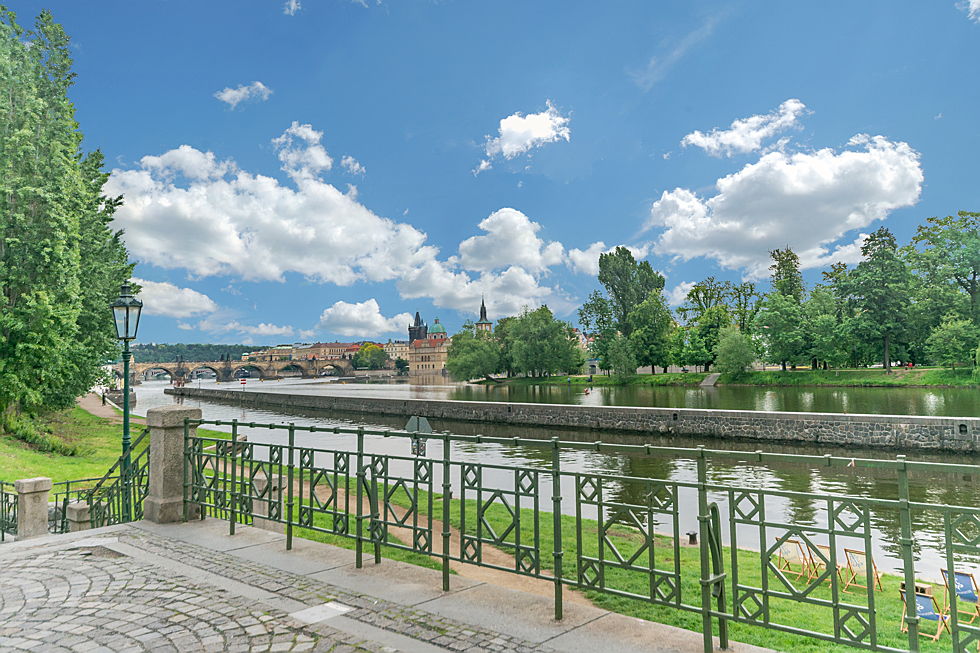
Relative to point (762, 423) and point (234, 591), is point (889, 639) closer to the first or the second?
point (234, 591)

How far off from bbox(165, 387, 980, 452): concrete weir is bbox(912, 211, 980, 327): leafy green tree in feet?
118

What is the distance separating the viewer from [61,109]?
2144 cm

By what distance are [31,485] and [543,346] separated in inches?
2525

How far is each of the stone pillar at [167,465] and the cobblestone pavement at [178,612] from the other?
4.12ft

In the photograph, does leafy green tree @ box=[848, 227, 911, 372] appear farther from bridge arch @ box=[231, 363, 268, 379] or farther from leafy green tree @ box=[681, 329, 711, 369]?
bridge arch @ box=[231, 363, 268, 379]

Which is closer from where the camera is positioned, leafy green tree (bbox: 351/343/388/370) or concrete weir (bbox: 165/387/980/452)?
concrete weir (bbox: 165/387/980/452)

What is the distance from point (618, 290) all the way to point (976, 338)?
32.9 meters

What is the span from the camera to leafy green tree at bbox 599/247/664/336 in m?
68.0

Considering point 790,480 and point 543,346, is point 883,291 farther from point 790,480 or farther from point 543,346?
point 790,480

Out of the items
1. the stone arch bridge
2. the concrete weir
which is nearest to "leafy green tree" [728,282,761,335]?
the concrete weir

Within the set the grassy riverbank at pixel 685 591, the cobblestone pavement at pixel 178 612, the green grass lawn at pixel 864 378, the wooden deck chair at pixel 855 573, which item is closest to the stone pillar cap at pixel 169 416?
the cobblestone pavement at pixel 178 612

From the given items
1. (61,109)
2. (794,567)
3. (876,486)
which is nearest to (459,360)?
(61,109)

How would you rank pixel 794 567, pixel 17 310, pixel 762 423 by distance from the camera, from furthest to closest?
pixel 762 423 < pixel 17 310 < pixel 794 567

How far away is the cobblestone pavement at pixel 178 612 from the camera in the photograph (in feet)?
12.9
